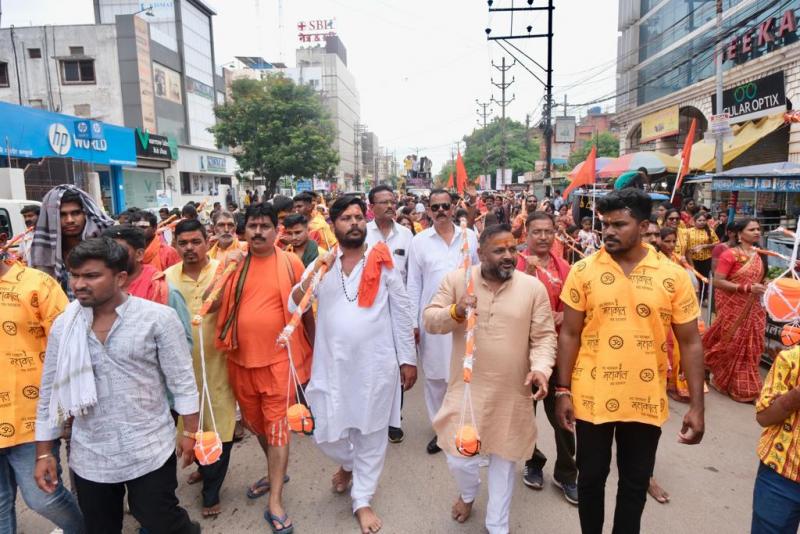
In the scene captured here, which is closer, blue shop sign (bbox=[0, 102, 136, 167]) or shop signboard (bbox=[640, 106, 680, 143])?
blue shop sign (bbox=[0, 102, 136, 167])

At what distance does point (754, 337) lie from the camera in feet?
17.0

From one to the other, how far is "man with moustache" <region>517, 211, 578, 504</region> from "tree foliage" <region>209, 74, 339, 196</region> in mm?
24282

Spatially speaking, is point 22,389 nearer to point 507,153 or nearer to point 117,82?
point 117,82

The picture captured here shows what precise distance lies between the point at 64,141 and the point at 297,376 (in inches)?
670

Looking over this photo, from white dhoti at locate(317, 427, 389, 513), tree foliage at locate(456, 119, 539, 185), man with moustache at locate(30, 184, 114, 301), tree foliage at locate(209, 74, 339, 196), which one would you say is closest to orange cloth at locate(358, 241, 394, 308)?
white dhoti at locate(317, 427, 389, 513)

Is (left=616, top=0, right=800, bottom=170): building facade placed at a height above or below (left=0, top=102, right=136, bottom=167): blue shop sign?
above

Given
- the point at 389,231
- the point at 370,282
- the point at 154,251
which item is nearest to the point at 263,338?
the point at 370,282

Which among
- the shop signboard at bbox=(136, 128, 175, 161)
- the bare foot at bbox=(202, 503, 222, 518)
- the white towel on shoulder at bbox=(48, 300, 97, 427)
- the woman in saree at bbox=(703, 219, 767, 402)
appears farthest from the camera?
the shop signboard at bbox=(136, 128, 175, 161)

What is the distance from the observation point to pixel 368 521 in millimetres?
3191

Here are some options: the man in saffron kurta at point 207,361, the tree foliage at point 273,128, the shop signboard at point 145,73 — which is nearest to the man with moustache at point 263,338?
the man in saffron kurta at point 207,361

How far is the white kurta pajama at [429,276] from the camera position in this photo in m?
4.10

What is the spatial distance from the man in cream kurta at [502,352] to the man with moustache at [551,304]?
565 millimetres

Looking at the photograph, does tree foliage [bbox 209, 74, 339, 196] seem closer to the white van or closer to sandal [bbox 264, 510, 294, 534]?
the white van

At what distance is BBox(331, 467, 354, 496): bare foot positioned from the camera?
363 centimetres
